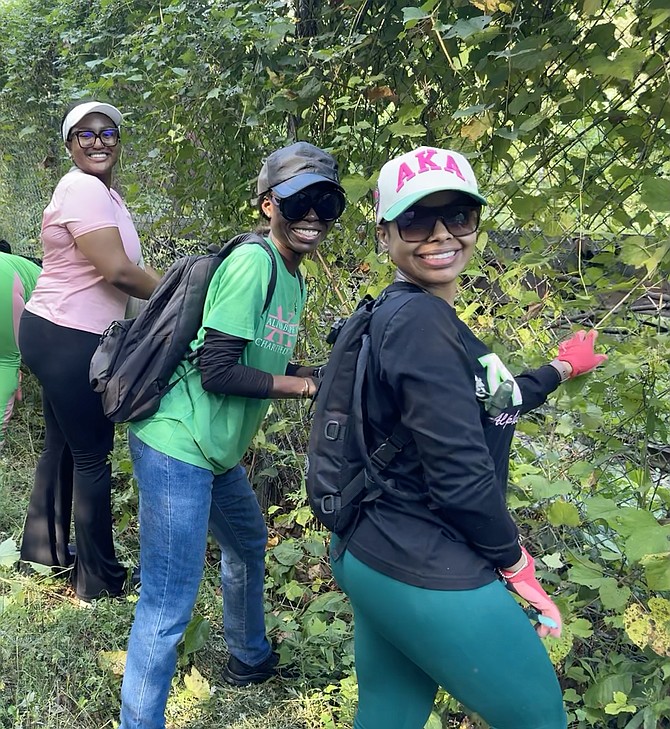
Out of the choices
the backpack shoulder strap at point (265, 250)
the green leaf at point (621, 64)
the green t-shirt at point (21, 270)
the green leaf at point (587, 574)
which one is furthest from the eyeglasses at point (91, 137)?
the green leaf at point (587, 574)

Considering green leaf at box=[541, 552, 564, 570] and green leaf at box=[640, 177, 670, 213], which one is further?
green leaf at box=[541, 552, 564, 570]

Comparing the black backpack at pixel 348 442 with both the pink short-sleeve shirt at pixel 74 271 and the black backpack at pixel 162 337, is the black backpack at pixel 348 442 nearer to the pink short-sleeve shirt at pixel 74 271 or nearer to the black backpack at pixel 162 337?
the black backpack at pixel 162 337

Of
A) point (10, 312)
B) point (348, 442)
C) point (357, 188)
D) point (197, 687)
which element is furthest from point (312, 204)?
point (10, 312)

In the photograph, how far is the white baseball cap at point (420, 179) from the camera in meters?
1.39

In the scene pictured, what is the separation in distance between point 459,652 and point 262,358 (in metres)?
0.98

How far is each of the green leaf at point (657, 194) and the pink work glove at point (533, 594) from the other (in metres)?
0.77

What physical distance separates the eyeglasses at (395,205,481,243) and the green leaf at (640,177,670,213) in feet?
1.27

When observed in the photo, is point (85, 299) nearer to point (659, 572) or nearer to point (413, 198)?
point (413, 198)

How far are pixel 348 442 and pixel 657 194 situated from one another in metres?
0.83

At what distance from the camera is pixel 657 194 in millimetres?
1476

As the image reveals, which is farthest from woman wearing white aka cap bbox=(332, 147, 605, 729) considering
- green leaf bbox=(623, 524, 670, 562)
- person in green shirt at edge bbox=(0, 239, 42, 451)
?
person in green shirt at edge bbox=(0, 239, 42, 451)

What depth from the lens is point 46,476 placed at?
308 centimetres

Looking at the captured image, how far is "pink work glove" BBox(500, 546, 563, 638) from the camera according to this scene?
1.42 m

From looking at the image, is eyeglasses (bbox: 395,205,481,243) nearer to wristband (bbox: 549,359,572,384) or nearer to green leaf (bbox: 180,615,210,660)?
wristband (bbox: 549,359,572,384)
